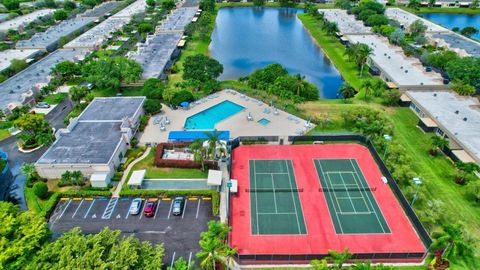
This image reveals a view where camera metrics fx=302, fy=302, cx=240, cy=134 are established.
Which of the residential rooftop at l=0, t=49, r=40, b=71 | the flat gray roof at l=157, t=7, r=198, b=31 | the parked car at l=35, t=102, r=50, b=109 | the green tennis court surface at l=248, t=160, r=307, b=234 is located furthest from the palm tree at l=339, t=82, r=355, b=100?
the residential rooftop at l=0, t=49, r=40, b=71

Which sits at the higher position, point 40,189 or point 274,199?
point 40,189

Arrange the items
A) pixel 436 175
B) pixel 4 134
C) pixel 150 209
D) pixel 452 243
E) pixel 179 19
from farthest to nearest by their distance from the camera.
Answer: pixel 179 19
pixel 4 134
pixel 436 175
pixel 150 209
pixel 452 243

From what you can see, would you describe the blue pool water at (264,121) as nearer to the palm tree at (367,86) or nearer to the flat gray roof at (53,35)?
the palm tree at (367,86)

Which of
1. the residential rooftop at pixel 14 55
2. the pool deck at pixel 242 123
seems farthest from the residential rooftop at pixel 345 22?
the residential rooftop at pixel 14 55

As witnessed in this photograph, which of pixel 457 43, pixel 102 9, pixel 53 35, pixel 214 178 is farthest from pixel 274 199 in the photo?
pixel 102 9

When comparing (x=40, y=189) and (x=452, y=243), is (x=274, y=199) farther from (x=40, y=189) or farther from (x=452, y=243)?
(x=40, y=189)
